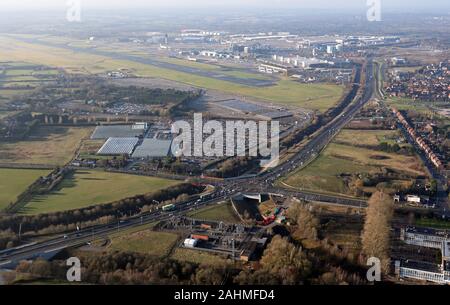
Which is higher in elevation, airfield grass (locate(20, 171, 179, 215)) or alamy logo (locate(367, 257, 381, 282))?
airfield grass (locate(20, 171, 179, 215))

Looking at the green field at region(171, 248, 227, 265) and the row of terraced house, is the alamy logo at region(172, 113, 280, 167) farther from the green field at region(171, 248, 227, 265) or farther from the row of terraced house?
the green field at region(171, 248, 227, 265)

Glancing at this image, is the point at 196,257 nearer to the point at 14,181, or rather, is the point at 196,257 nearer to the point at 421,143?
the point at 14,181

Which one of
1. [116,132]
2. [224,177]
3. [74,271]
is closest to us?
[74,271]

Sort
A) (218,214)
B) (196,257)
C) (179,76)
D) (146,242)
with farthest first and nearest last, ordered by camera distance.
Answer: (179,76) < (218,214) < (146,242) < (196,257)

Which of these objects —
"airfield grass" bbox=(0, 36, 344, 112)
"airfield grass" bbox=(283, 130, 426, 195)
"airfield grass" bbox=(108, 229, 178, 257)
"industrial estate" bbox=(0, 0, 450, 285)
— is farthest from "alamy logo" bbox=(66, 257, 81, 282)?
"airfield grass" bbox=(0, 36, 344, 112)

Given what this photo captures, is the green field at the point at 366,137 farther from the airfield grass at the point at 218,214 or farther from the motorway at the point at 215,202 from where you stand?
the airfield grass at the point at 218,214

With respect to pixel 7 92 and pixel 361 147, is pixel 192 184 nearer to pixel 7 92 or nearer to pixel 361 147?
pixel 361 147

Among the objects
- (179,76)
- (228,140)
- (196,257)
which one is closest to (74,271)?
(196,257)
